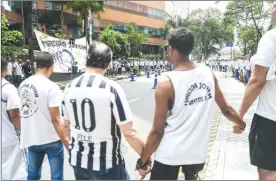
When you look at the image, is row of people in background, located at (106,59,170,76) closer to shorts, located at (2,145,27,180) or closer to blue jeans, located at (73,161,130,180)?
shorts, located at (2,145,27,180)

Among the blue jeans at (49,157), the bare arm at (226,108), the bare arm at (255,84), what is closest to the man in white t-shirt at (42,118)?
the blue jeans at (49,157)

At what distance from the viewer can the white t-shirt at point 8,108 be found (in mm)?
3391

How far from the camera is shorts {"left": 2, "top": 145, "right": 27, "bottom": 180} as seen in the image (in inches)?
138

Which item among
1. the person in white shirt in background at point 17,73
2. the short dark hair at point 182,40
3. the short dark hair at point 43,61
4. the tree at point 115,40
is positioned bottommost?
the person in white shirt in background at point 17,73

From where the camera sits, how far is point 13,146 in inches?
140

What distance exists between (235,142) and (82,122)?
4.11 metres

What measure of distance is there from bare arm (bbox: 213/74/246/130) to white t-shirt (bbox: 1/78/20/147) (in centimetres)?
197

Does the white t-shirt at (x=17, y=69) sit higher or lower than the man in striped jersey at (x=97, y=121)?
lower

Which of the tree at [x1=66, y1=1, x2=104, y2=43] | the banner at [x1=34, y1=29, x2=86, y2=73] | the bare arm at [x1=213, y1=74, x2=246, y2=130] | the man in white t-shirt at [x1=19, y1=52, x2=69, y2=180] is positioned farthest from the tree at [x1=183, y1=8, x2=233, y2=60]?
the bare arm at [x1=213, y1=74, x2=246, y2=130]

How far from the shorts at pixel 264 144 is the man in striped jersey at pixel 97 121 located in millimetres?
1059

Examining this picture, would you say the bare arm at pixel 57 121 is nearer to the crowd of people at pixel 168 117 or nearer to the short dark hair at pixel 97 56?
the crowd of people at pixel 168 117

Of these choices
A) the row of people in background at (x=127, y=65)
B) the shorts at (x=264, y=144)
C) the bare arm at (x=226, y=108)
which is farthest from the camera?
the row of people in background at (x=127, y=65)

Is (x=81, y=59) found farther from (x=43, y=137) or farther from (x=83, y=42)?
(x=43, y=137)

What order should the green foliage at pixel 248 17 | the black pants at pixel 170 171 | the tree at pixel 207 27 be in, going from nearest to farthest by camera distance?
the black pants at pixel 170 171 < the green foliage at pixel 248 17 < the tree at pixel 207 27
